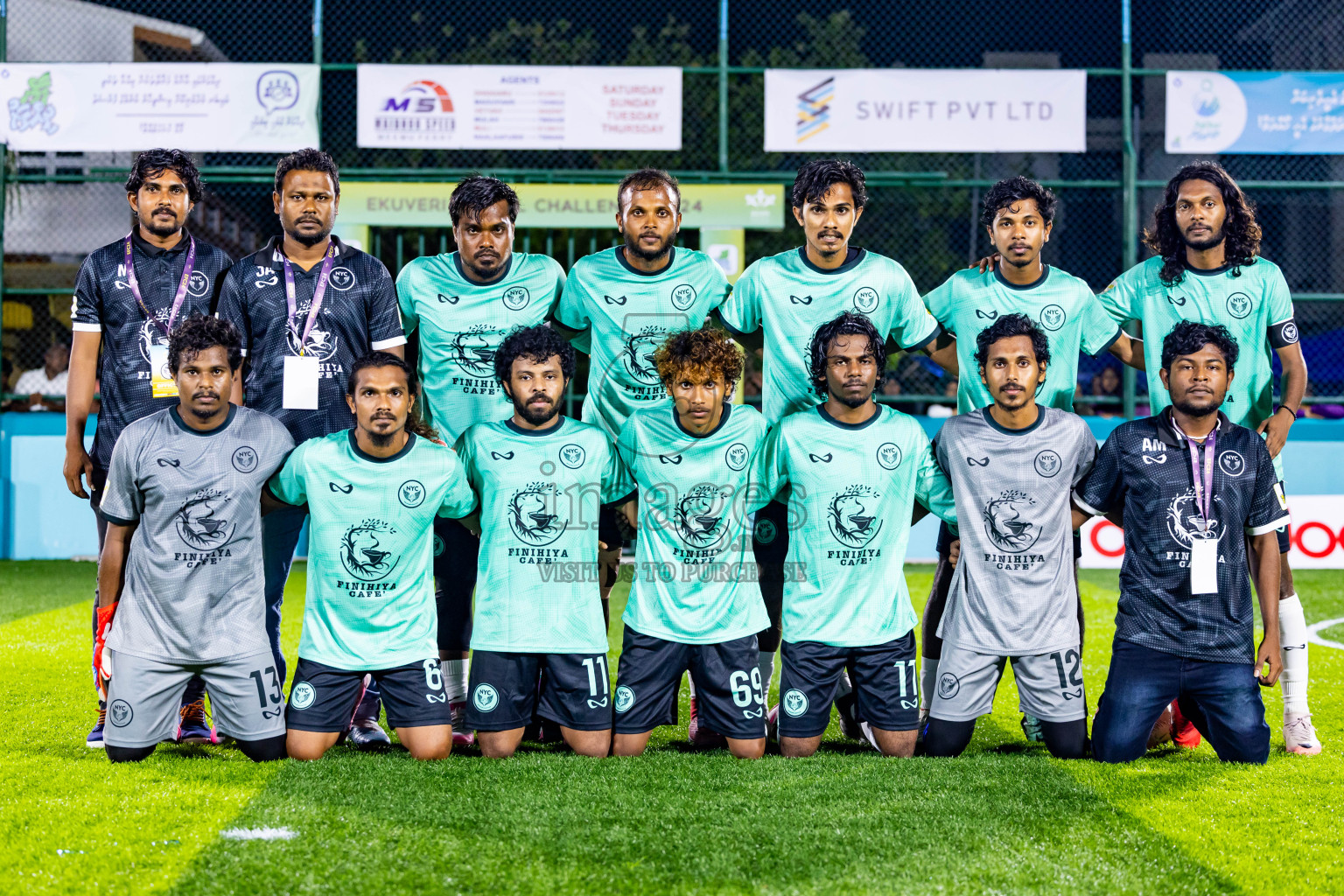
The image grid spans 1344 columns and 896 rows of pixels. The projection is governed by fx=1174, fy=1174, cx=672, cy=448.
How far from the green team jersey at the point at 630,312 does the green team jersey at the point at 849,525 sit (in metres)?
0.62

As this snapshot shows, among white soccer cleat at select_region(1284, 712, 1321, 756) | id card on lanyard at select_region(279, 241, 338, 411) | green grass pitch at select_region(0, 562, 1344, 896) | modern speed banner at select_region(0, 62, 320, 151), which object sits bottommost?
green grass pitch at select_region(0, 562, 1344, 896)

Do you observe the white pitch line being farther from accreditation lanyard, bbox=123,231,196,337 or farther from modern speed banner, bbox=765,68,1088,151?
accreditation lanyard, bbox=123,231,196,337

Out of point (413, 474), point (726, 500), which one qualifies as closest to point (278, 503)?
point (413, 474)

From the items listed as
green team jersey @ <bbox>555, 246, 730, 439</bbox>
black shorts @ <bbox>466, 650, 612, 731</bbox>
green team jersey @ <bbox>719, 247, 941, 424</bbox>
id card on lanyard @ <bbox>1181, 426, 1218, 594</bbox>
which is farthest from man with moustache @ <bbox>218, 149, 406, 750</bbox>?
id card on lanyard @ <bbox>1181, 426, 1218, 594</bbox>

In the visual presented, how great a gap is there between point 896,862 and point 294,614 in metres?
4.88

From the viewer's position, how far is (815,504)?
13.3 feet

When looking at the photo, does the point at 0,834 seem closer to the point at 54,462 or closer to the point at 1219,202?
the point at 1219,202

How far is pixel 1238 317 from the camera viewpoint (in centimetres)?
439

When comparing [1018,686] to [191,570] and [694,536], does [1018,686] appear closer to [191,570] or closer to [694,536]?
[694,536]

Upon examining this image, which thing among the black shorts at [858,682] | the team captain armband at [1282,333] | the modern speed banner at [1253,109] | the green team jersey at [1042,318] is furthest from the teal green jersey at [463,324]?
the modern speed banner at [1253,109]

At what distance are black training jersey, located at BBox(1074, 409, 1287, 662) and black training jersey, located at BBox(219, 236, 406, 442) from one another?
2.65m

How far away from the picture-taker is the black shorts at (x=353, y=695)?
388cm

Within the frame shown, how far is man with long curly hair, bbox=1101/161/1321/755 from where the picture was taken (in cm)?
433

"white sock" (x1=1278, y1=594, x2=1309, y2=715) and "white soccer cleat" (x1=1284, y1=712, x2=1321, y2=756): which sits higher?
"white sock" (x1=1278, y1=594, x2=1309, y2=715)
